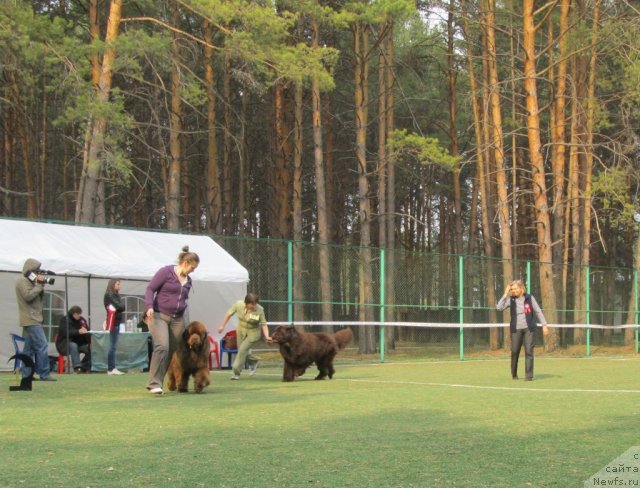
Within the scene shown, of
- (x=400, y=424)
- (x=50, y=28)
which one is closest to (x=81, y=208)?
(x=50, y=28)

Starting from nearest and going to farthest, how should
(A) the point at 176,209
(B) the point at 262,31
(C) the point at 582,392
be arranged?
(C) the point at 582,392, (B) the point at 262,31, (A) the point at 176,209

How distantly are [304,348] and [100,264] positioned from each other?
18.7ft

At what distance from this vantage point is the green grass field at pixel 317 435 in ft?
22.2

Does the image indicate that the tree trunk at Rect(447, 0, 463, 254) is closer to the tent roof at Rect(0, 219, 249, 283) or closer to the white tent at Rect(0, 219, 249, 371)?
the white tent at Rect(0, 219, 249, 371)

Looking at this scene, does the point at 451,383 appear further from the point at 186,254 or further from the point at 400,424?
the point at 400,424

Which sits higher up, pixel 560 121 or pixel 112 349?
pixel 560 121

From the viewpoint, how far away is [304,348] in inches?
656

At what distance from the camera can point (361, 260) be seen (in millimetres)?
27844

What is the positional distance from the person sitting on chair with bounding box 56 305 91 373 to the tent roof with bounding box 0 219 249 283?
999mm

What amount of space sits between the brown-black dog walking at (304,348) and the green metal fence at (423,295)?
6135mm

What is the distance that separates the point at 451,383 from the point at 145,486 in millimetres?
10940

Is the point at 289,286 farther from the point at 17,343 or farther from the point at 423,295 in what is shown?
the point at 423,295

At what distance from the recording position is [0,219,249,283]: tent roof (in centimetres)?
1966

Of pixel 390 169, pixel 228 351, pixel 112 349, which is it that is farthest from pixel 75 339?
pixel 390 169
